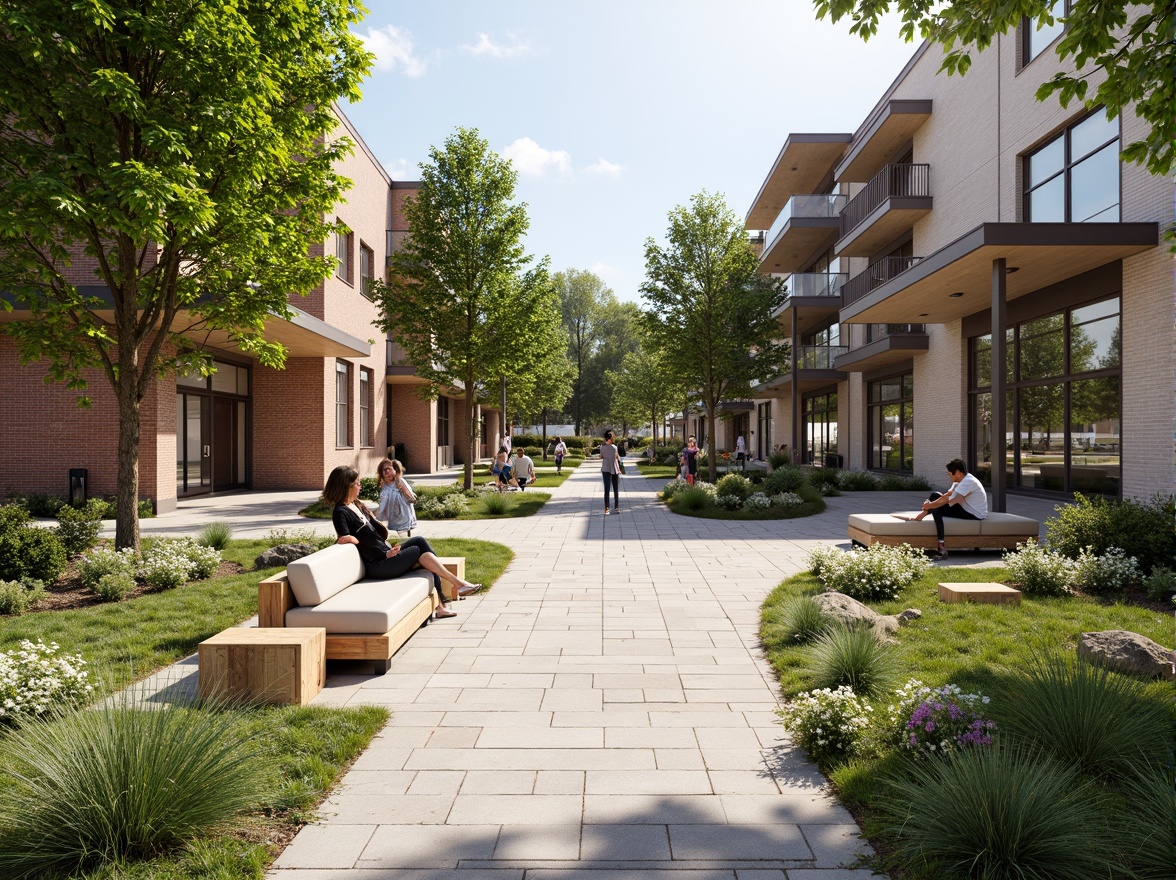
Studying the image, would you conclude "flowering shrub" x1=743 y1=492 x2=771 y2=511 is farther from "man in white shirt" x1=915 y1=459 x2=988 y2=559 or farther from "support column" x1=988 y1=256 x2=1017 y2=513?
"man in white shirt" x1=915 y1=459 x2=988 y2=559

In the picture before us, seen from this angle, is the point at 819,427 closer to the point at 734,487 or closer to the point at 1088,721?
the point at 734,487

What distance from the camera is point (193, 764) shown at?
3180 millimetres

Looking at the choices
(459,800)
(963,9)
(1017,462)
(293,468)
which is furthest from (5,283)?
(1017,462)

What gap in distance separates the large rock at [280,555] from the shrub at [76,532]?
2.40 m

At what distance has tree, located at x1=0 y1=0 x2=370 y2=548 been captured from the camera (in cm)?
728

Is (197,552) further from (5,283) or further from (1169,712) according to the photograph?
(1169,712)

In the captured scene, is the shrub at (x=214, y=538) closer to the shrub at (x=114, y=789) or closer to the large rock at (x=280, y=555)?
the large rock at (x=280, y=555)

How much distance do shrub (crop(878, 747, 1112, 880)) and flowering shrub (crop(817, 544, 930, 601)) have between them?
4.42 m

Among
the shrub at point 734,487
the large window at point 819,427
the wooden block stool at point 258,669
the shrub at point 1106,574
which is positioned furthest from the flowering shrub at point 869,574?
the large window at point 819,427

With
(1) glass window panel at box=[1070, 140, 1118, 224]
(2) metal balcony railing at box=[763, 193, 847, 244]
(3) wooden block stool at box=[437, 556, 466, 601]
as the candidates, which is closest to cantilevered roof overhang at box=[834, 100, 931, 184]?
(2) metal balcony railing at box=[763, 193, 847, 244]

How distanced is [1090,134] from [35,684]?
1860cm

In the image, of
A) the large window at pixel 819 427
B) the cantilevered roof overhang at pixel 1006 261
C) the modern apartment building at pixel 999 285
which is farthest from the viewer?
the large window at pixel 819 427

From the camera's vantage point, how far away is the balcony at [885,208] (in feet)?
72.6

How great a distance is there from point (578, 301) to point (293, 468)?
1760 inches
